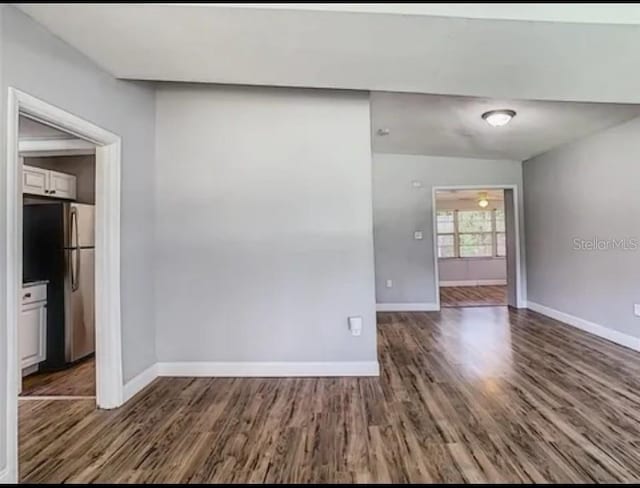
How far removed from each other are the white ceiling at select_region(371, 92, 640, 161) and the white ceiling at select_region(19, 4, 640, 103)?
1.01 metres

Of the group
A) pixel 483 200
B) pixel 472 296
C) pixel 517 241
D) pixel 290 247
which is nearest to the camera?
pixel 290 247

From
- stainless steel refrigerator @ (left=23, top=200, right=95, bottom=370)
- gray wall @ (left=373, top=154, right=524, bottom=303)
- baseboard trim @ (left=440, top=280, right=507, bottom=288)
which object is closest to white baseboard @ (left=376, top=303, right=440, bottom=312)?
gray wall @ (left=373, top=154, right=524, bottom=303)

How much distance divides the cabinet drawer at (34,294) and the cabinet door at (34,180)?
2.96 feet

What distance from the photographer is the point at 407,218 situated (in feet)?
23.2

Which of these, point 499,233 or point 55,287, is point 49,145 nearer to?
point 55,287

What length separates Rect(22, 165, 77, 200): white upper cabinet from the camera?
3.90m

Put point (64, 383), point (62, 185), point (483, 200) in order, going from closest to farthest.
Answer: point (64, 383) < point (62, 185) < point (483, 200)

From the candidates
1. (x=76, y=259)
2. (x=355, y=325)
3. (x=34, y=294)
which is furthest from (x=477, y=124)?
(x=34, y=294)

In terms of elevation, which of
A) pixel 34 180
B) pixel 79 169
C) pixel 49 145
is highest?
pixel 79 169

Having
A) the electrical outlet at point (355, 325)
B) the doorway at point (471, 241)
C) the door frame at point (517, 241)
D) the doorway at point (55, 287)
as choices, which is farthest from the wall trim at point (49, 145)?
the doorway at point (471, 241)

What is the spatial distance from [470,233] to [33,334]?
9.53m

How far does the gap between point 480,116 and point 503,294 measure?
5327mm

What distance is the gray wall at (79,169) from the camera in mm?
4781

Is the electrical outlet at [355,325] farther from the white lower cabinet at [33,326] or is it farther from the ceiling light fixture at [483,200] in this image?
the ceiling light fixture at [483,200]
